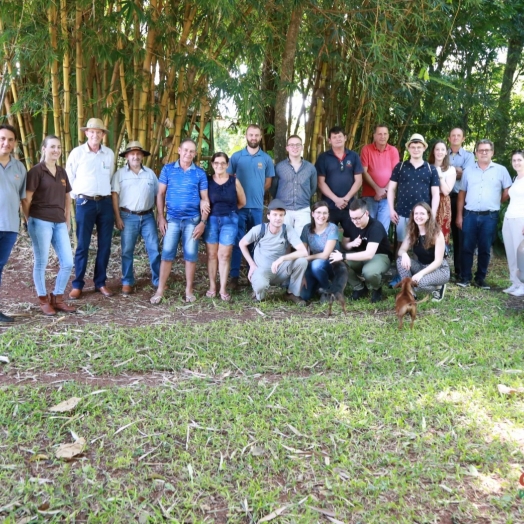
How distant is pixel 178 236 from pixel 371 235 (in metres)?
1.49

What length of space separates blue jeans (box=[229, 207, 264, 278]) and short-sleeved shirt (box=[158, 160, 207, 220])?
1.56 ft

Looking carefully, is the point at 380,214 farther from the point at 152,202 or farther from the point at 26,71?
the point at 26,71

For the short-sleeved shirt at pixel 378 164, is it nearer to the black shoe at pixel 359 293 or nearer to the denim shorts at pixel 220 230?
the black shoe at pixel 359 293

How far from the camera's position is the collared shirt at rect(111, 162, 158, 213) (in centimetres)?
434

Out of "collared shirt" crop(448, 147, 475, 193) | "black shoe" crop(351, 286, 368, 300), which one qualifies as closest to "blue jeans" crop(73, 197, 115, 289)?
"black shoe" crop(351, 286, 368, 300)

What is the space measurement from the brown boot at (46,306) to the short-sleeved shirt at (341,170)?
234 centimetres

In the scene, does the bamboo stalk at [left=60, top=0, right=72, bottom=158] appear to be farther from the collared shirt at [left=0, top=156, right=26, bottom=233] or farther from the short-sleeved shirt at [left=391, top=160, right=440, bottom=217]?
the short-sleeved shirt at [left=391, top=160, right=440, bottom=217]

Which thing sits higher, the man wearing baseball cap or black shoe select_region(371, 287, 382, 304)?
the man wearing baseball cap

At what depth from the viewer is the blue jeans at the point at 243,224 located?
4.65 metres

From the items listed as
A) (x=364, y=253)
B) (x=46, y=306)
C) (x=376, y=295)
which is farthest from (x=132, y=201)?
(x=376, y=295)

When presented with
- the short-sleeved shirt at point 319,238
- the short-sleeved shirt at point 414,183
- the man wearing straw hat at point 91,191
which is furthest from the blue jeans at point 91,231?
the short-sleeved shirt at point 414,183

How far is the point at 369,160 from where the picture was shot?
4.98 m

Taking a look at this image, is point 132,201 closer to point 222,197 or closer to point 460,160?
point 222,197

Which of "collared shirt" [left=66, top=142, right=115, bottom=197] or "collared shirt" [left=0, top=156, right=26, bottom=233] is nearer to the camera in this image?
"collared shirt" [left=0, top=156, right=26, bottom=233]
